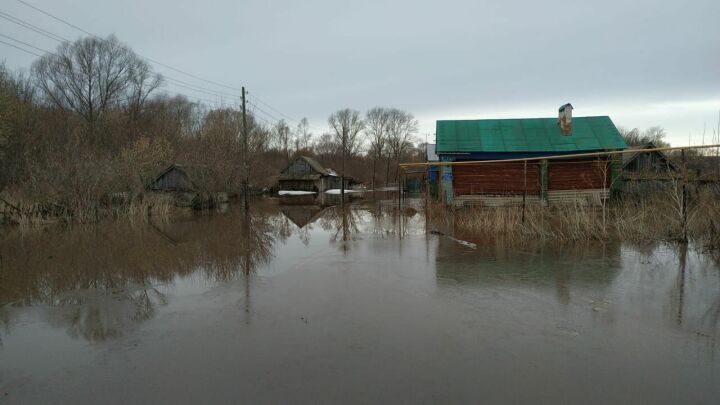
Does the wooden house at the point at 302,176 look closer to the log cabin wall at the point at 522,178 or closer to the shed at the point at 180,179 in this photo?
the shed at the point at 180,179

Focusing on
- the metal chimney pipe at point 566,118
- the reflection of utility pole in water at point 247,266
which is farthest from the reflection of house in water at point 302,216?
the metal chimney pipe at point 566,118

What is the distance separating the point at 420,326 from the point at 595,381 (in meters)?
1.92

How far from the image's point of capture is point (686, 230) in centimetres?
973

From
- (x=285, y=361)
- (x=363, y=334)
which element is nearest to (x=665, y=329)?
(x=363, y=334)

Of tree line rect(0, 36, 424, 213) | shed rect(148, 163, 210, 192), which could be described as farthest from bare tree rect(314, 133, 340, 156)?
shed rect(148, 163, 210, 192)

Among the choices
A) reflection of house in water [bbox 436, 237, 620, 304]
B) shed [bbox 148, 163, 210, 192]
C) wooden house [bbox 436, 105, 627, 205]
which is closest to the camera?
reflection of house in water [bbox 436, 237, 620, 304]

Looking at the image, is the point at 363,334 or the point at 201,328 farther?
the point at 201,328

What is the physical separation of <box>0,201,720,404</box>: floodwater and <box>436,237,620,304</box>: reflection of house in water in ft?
0.16

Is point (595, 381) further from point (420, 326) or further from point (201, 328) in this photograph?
point (201, 328)

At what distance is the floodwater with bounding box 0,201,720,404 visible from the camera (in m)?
3.59

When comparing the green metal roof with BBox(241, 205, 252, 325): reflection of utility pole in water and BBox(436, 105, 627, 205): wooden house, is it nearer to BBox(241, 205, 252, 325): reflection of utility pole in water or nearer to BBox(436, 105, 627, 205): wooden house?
BBox(436, 105, 627, 205): wooden house

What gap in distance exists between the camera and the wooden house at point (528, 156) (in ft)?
67.7

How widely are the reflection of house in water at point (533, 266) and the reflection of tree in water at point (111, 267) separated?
13.6 feet

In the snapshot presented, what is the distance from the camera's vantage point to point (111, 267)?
344 inches
